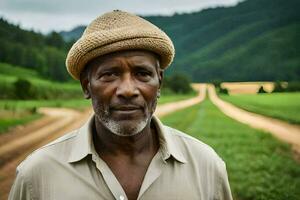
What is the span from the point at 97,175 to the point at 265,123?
3.73m

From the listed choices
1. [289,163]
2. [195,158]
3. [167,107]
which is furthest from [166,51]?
[167,107]

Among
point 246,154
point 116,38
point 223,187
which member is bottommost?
point 246,154

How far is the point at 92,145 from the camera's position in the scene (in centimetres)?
191

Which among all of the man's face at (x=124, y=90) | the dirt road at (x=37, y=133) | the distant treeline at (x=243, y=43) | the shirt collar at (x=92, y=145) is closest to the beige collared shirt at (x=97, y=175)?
the shirt collar at (x=92, y=145)

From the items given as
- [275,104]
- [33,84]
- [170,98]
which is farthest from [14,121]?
[275,104]

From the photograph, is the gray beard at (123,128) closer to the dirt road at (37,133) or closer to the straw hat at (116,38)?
the straw hat at (116,38)

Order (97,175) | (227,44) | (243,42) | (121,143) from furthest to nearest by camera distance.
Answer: (227,44)
(243,42)
(121,143)
(97,175)

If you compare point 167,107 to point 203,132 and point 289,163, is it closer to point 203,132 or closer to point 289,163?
point 203,132

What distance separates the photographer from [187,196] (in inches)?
73.3

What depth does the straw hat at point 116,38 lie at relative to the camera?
1.84 meters

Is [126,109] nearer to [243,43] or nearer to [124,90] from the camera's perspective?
[124,90]

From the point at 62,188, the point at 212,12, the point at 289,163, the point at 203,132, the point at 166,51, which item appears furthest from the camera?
the point at 212,12

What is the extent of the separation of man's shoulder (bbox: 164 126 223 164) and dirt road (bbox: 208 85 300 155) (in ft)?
10.8

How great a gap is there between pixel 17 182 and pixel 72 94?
357 centimetres
